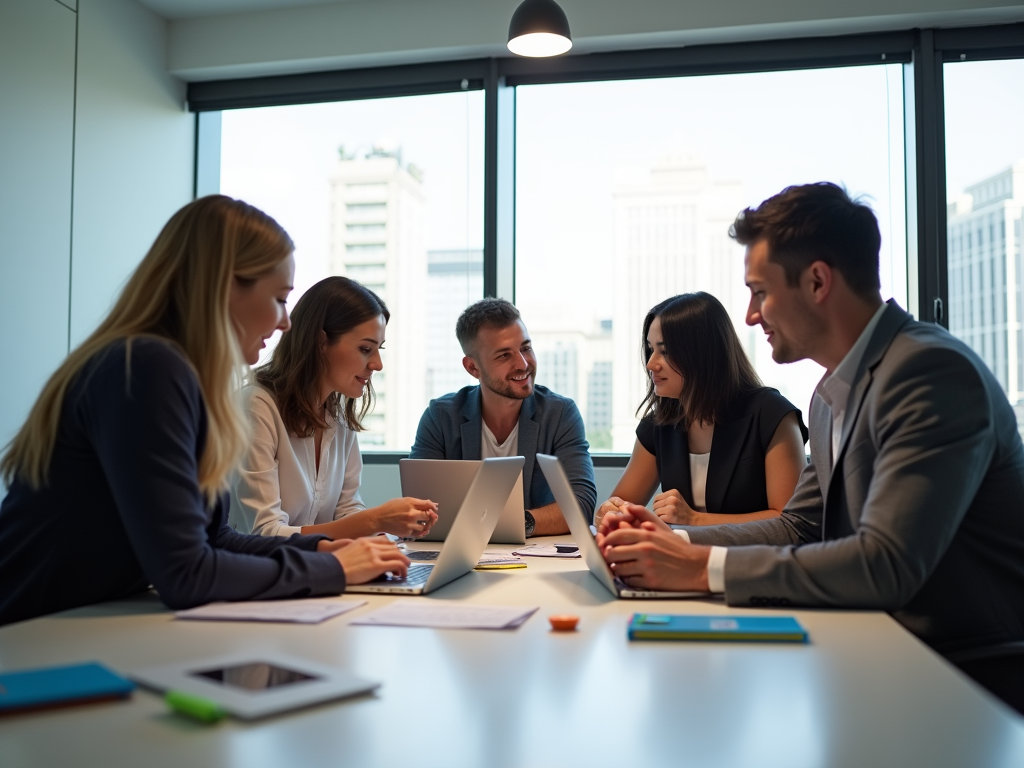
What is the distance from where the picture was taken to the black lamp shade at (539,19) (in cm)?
294

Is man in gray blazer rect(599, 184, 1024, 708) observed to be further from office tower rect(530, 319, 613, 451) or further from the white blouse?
office tower rect(530, 319, 613, 451)

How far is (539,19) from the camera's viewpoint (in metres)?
2.94

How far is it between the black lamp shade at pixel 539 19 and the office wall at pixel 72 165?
2347 millimetres

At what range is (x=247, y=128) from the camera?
205 inches

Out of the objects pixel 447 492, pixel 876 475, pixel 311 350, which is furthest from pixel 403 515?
pixel 876 475

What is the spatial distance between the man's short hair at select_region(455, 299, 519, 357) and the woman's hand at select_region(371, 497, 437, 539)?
1205 mm

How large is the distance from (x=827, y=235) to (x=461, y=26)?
10.4 ft

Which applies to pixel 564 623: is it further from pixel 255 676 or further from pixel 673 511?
pixel 673 511

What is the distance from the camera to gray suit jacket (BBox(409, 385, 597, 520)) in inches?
123

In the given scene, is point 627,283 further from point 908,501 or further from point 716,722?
point 716,722

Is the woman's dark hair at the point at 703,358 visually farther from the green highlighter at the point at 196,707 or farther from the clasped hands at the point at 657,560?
the green highlighter at the point at 196,707

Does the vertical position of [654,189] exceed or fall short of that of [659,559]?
it exceeds it

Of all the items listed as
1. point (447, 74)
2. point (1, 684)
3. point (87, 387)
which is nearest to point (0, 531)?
point (87, 387)

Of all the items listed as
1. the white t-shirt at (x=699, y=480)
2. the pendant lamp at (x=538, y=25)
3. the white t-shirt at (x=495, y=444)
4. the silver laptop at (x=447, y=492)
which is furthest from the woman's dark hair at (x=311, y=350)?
the white t-shirt at (x=699, y=480)
